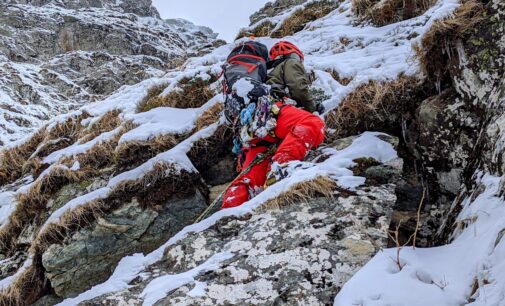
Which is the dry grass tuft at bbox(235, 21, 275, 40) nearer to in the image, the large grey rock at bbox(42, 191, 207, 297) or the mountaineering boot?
the large grey rock at bbox(42, 191, 207, 297)

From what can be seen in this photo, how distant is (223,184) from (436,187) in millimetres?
3057

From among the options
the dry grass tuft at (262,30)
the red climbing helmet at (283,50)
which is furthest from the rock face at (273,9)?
the red climbing helmet at (283,50)

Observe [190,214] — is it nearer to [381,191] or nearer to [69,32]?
[381,191]

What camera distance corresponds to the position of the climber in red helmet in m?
4.80

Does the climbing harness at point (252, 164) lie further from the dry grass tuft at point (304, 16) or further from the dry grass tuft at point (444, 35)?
the dry grass tuft at point (304, 16)

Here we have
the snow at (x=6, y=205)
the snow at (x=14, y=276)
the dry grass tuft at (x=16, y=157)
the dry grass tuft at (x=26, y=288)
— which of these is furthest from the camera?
the dry grass tuft at (x=16, y=157)

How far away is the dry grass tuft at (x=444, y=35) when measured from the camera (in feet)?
14.4

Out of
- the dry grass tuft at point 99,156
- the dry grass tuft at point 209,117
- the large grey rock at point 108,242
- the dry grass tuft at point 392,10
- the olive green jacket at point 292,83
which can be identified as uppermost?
the dry grass tuft at point 392,10

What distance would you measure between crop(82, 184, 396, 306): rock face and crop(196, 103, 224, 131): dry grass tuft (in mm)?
2680

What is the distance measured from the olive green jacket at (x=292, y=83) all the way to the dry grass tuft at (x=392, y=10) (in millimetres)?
2927

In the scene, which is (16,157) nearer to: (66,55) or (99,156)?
(99,156)

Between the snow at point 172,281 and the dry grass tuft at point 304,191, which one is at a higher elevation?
the dry grass tuft at point 304,191

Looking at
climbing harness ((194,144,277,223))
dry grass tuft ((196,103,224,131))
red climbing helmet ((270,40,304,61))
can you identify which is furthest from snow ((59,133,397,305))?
dry grass tuft ((196,103,224,131))

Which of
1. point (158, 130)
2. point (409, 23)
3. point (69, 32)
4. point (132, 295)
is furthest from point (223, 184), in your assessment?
point (69, 32)
